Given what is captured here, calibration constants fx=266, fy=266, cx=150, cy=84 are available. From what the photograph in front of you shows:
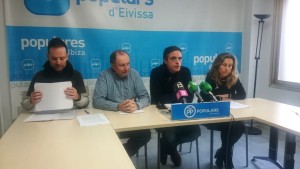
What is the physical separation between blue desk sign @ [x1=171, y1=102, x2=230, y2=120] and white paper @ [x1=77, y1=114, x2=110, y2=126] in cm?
53

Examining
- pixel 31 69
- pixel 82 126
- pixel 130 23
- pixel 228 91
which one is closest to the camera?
pixel 82 126

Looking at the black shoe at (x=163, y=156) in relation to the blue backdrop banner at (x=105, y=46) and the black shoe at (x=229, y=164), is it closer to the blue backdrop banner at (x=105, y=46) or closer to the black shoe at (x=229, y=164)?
the black shoe at (x=229, y=164)

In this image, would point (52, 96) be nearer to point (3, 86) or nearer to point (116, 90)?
point (116, 90)

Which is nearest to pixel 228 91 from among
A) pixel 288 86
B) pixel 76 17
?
pixel 288 86

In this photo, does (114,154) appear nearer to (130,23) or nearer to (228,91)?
(228,91)

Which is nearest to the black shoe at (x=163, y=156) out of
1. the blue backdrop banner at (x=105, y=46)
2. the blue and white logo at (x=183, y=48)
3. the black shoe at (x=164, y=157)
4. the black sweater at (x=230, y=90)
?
the black shoe at (x=164, y=157)

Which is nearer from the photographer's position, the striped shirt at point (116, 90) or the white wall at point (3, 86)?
the striped shirt at point (116, 90)

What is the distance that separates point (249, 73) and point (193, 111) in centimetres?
255

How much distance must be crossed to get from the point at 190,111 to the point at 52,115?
109 centimetres

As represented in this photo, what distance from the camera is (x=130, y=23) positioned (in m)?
3.56

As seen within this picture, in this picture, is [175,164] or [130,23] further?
[130,23]

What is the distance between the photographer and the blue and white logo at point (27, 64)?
3204mm

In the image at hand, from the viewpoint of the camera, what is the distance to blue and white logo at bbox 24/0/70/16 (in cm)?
315

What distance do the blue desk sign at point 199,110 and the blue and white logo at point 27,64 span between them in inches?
81.0
